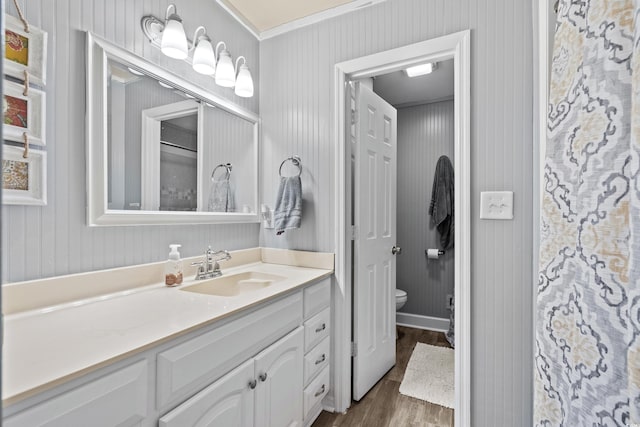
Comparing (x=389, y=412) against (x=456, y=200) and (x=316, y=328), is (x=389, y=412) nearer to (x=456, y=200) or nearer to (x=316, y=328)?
(x=316, y=328)

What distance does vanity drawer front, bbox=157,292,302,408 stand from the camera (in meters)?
0.90

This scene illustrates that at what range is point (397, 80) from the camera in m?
2.75

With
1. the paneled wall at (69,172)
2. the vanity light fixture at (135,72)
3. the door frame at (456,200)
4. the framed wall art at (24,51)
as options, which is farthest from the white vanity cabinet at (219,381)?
the vanity light fixture at (135,72)

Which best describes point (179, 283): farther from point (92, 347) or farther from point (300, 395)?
point (300, 395)

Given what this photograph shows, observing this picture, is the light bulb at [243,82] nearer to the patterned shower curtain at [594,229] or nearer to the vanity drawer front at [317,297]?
the vanity drawer front at [317,297]

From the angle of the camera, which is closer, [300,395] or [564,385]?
[564,385]

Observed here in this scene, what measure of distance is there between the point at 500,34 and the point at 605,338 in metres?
1.41

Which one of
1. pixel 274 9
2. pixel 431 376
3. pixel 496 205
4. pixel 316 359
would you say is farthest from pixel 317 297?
pixel 274 9

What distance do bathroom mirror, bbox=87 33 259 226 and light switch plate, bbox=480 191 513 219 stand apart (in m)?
1.29

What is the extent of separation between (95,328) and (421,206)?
9.44 ft

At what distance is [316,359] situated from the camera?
1.64m

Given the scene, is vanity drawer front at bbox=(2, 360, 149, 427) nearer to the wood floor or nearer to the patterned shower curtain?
the patterned shower curtain

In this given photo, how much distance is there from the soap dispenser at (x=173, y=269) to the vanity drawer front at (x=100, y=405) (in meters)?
0.62

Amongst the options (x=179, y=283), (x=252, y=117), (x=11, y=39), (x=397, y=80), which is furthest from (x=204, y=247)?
(x=397, y=80)
